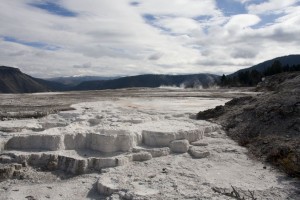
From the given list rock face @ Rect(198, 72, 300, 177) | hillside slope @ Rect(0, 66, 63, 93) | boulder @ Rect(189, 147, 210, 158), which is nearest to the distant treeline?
rock face @ Rect(198, 72, 300, 177)

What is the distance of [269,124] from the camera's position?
1231 centimetres

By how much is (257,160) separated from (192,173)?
2314 millimetres

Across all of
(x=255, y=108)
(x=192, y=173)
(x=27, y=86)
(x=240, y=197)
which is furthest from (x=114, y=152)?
(x=27, y=86)

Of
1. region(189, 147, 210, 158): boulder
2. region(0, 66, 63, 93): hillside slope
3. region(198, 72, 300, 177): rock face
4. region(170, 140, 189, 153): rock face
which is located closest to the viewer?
region(198, 72, 300, 177): rock face

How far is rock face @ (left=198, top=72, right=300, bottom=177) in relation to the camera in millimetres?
9922

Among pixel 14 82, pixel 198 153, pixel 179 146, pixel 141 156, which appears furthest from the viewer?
pixel 14 82

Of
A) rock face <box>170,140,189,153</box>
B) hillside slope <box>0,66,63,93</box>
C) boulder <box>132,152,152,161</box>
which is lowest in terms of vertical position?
boulder <box>132,152,152,161</box>

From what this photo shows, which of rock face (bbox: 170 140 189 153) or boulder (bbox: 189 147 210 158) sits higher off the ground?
rock face (bbox: 170 140 189 153)

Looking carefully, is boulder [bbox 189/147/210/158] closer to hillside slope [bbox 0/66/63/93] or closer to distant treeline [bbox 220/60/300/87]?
distant treeline [bbox 220/60/300/87]

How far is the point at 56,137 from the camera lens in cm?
1056

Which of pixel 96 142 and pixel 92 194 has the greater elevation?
pixel 96 142

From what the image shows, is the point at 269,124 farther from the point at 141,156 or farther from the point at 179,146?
the point at 141,156

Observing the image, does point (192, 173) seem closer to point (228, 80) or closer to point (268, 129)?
point (268, 129)

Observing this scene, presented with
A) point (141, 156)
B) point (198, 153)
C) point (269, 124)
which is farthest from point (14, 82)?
point (198, 153)
